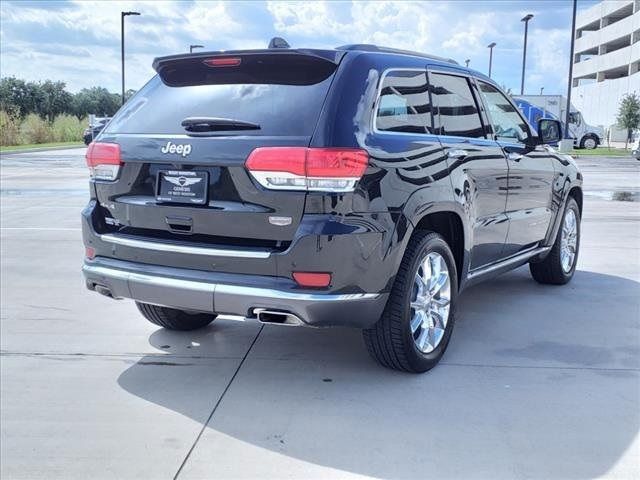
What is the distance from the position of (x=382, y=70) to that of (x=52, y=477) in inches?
105

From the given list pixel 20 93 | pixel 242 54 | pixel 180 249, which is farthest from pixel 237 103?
pixel 20 93

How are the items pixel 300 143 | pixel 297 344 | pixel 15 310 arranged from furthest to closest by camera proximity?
pixel 15 310 → pixel 297 344 → pixel 300 143

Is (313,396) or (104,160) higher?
(104,160)

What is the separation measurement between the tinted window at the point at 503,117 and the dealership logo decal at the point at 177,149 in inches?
93.9

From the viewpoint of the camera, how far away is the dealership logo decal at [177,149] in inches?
147

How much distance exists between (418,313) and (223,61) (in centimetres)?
184

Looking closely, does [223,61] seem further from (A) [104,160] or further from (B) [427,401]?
(B) [427,401]

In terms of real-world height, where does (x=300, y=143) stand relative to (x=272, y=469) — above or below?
above

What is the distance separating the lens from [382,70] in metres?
3.92

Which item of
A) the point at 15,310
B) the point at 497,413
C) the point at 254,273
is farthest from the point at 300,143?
the point at 15,310

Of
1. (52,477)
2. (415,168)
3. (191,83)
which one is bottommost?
(52,477)

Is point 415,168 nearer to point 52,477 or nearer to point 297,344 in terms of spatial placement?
point 297,344

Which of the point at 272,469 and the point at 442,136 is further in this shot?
the point at 442,136

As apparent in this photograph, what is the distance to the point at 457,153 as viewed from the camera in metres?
4.40
